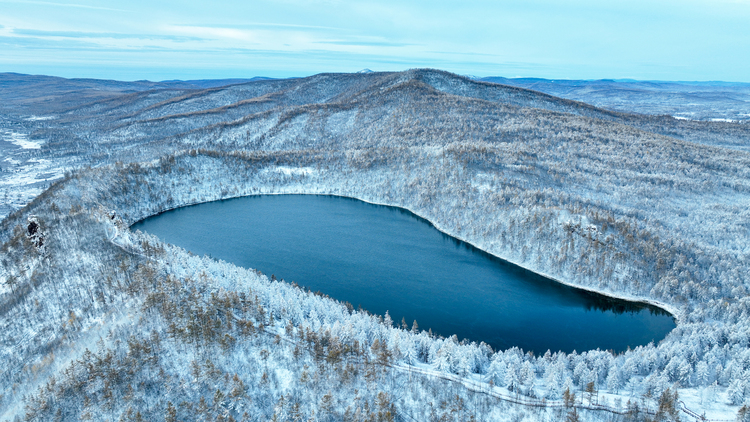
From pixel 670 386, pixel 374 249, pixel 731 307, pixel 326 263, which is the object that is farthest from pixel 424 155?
pixel 670 386

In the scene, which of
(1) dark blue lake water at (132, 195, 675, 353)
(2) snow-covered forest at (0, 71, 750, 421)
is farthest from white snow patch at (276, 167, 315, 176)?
(1) dark blue lake water at (132, 195, 675, 353)

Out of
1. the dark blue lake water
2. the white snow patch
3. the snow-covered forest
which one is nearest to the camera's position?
the snow-covered forest

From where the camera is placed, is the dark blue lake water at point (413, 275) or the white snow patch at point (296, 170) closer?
the dark blue lake water at point (413, 275)

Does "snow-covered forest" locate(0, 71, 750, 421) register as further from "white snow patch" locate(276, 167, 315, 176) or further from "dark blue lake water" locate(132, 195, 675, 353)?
"white snow patch" locate(276, 167, 315, 176)

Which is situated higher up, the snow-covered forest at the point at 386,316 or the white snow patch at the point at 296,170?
the white snow patch at the point at 296,170

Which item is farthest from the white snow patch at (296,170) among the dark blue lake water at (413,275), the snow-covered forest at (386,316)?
the dark blue lake water at (413,275)

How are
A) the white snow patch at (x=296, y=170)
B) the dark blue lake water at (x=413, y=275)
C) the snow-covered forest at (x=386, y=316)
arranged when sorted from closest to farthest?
1. the snow-covered forest at (x=386, y=316)
2. the dark blue lake water at (x=413, y=275)
3. the white snow patch at (x=296, y=170)

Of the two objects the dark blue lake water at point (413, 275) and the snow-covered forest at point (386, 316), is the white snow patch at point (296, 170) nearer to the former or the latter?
the snow-covered forest at point (386, 316)
